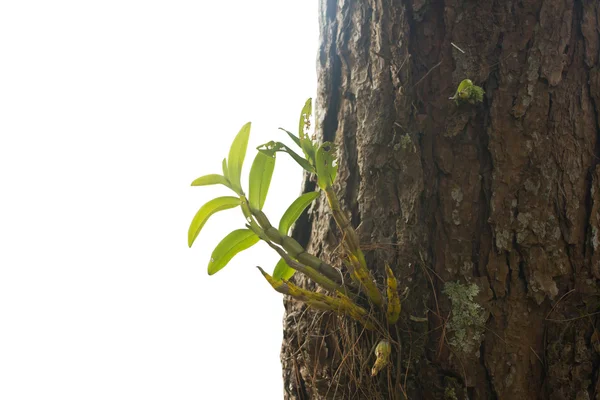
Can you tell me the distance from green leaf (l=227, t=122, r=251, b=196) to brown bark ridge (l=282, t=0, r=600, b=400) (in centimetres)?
18

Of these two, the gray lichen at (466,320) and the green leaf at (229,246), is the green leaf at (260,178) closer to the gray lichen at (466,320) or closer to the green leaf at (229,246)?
the green leaf at (229,246)

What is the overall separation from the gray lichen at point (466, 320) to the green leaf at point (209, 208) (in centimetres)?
36

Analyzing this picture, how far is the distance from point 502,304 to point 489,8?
46cm

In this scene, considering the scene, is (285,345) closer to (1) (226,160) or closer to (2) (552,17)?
(1) (226,160)

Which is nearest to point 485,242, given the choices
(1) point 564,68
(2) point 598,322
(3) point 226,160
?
(2) point 598,322

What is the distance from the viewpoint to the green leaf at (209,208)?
83 cm

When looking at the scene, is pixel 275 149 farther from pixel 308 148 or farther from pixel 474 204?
pixel 474 204

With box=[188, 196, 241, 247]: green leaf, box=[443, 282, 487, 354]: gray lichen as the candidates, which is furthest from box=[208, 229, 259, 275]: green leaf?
box=[443, 282, 487, 354]: gray lichen

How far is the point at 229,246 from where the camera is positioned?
854 millimetres

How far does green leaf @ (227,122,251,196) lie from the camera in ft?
2.65

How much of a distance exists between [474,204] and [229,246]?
1.25 feet

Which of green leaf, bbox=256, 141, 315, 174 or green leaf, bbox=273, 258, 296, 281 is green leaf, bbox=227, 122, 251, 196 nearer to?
green leaf, bbox=256, 141, 315, 174

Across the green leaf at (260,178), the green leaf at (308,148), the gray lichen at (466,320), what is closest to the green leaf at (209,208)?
the green leaf at (260,178)

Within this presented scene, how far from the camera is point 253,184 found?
83 centimetres
